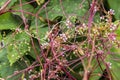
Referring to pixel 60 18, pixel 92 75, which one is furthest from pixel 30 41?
pixel 92 75

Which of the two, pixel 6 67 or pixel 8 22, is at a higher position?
pixel 8 22

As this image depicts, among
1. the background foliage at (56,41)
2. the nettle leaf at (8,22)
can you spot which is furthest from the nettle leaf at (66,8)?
the nettle leaf at (8,22)

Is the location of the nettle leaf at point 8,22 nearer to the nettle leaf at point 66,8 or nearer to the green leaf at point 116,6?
the nettle leaf at point 66,8

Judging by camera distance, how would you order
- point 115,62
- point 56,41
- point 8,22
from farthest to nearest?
point 8,22 → point 115,62 → point 56,41

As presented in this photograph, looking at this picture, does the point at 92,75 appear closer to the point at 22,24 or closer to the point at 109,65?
the point at 109,65

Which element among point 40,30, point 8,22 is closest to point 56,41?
point 40,30

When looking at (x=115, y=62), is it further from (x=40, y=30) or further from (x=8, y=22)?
(x=8, y=22)
